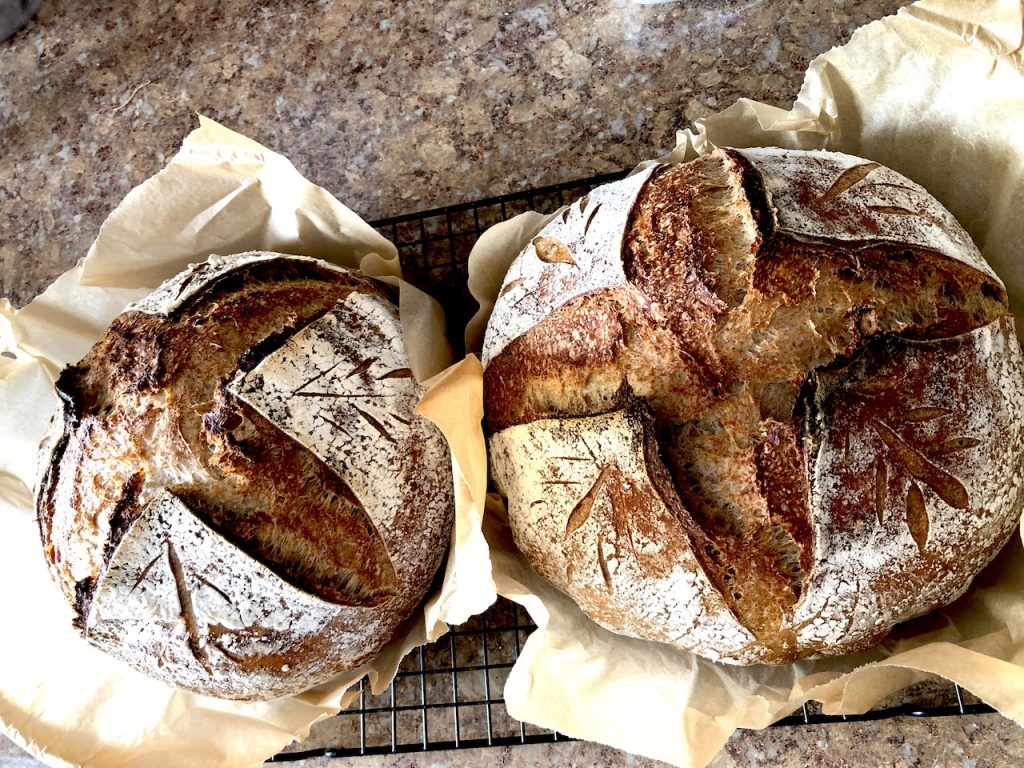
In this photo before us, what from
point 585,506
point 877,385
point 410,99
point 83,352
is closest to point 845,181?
point 877,385

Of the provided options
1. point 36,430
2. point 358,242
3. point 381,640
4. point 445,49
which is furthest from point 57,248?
point 381,640

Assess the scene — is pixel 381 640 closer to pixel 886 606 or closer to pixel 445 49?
pixel 886 606

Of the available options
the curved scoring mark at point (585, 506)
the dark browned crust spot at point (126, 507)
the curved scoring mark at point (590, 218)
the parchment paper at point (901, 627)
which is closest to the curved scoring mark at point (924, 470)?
the parchment paper at point (901, 627)

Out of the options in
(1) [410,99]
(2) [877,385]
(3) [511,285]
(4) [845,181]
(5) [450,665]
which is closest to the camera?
(2) [877,385]

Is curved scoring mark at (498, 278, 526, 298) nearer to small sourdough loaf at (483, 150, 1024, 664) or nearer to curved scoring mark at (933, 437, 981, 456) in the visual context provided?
small sourdough loaf at (483, 150, 1024, 664)

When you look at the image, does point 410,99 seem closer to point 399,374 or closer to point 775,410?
point 399,374

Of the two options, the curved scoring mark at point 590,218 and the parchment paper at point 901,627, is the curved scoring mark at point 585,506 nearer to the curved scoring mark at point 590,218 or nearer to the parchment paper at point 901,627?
the parchment paper at point 901,627
